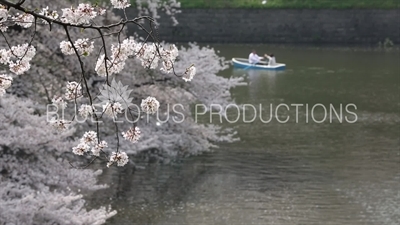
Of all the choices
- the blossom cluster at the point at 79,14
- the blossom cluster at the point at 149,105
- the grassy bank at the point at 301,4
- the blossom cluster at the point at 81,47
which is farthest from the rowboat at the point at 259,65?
the blossom cluster at the point at 79,14

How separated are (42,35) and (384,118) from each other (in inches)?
397

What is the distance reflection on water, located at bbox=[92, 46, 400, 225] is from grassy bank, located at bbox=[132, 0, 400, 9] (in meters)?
21.2

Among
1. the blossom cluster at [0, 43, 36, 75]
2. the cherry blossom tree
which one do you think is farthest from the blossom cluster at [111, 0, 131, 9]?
the blossom cluster at [0, 43, 36, 75]

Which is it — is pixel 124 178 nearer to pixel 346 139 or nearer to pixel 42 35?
pixel 42 35

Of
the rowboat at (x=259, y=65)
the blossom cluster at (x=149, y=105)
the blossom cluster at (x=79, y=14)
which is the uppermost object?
the rowboat at (x=259, y=65)

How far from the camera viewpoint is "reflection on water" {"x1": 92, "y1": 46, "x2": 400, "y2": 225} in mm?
11773

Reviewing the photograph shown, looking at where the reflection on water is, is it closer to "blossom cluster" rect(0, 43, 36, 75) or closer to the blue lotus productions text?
the blue lotus productions text

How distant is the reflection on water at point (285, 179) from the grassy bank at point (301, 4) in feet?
69.6

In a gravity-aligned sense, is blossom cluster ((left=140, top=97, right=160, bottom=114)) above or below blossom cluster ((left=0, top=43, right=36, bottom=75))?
below

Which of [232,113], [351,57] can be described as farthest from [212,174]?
[351,57]

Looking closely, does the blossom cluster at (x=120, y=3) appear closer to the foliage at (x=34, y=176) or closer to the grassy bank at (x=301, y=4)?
the foliage at (x=34, y=176)

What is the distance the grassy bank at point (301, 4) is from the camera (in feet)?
141

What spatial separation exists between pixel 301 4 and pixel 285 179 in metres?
30.7

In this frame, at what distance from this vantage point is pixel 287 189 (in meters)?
13.2
